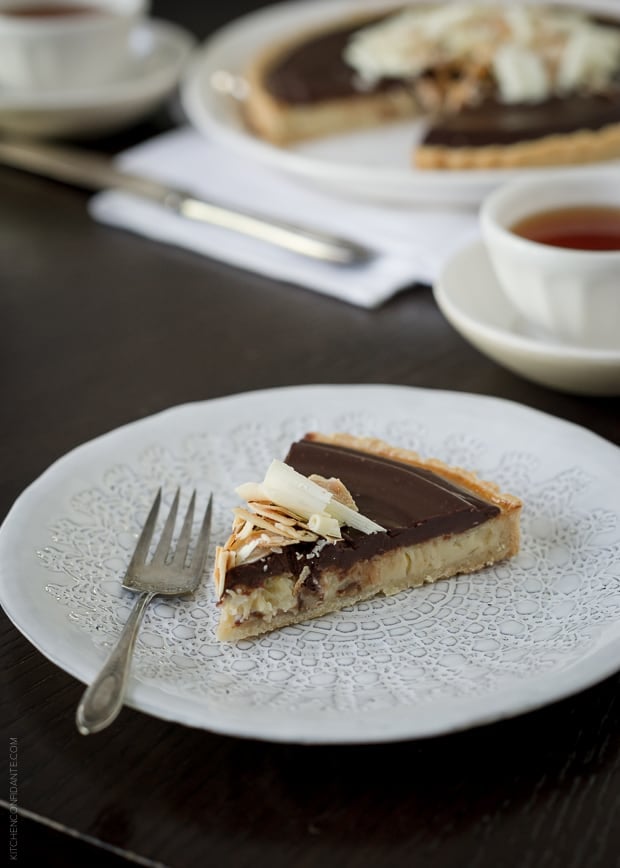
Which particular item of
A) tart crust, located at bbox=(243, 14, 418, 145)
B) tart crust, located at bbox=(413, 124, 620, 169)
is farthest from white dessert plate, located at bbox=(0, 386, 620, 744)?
tart crust, located at bbox=(243, 14, 418, 145)

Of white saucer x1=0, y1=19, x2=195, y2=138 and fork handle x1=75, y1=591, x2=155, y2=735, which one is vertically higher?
fork handle x1=75, y1=591, x2=155, y2=735

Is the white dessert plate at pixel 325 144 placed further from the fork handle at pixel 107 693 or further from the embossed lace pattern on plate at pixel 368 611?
the fork handle at pixel 107 693

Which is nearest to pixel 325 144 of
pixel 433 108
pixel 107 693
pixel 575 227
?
pixel 433 108

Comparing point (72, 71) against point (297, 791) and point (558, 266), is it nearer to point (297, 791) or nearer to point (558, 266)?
point (558, 266)

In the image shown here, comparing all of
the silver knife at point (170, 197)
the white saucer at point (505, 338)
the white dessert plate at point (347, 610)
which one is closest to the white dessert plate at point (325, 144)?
the silver knife at point (170, 197)

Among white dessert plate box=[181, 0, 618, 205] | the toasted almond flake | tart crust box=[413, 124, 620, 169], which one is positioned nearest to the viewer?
the toasted almond flake

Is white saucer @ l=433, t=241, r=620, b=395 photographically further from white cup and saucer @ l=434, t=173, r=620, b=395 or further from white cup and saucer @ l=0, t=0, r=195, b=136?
white cup and saucer @ l=0, t=0, r=195, b=136
